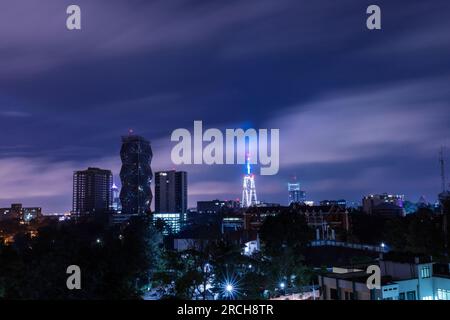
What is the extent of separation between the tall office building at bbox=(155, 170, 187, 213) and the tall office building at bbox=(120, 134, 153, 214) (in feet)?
21.5

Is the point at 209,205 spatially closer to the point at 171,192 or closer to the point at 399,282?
the point at 171,192

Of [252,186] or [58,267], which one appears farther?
[252,186]

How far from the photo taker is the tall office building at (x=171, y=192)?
320 ft

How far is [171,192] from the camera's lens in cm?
10056

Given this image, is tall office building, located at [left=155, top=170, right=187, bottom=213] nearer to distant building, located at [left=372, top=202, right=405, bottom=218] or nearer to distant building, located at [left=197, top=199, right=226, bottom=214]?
distant building, located at [left=197, top=199, right=226, bottom=214]

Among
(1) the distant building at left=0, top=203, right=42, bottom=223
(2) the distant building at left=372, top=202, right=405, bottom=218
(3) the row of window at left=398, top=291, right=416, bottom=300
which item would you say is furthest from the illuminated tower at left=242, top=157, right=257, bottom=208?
(3) the row of window at left=398, top=291, right=416, bottom=300

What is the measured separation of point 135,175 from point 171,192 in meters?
13.2

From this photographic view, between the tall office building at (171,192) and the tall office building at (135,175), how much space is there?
6.54m

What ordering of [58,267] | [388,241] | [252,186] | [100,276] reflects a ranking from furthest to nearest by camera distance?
[252,186]
[388,241]
[58,267]
[100,276]

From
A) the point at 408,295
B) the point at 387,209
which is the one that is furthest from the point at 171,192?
the point at 408,295

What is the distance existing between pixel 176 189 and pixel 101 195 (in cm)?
2120
